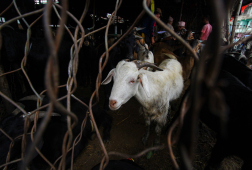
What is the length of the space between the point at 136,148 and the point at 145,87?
1.47m

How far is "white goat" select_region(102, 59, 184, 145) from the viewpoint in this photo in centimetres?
166

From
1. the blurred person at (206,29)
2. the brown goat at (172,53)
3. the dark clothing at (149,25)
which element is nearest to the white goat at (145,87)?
the brown goat at (172,53)

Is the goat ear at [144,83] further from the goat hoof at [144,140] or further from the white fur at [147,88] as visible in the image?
the goat hoof at [144,140]

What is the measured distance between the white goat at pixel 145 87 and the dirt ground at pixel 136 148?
10.0 inches

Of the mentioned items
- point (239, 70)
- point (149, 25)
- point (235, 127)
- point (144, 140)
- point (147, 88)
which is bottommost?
point (144, 140)

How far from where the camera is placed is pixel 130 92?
175cm

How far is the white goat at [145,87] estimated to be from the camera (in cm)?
166

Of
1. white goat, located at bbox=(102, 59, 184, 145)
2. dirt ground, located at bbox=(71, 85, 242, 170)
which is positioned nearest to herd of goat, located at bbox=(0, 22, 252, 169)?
white goat, located at bbox=(102, 59, 184, 145)

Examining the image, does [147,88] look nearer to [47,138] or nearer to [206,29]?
[47,138]

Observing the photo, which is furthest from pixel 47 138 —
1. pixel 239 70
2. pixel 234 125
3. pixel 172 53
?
pixel 172 53

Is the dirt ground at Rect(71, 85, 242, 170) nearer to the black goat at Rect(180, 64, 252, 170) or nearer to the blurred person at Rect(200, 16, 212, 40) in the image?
the black goat at Rect(180, 64, 252, 170)

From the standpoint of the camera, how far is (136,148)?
2.40 meters

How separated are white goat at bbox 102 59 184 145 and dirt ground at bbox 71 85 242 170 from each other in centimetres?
25

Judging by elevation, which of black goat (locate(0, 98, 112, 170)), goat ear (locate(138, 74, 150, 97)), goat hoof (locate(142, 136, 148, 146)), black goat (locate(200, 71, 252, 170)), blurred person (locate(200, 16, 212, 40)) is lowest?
goat hoof (locate(142, 136, 148, 146))
